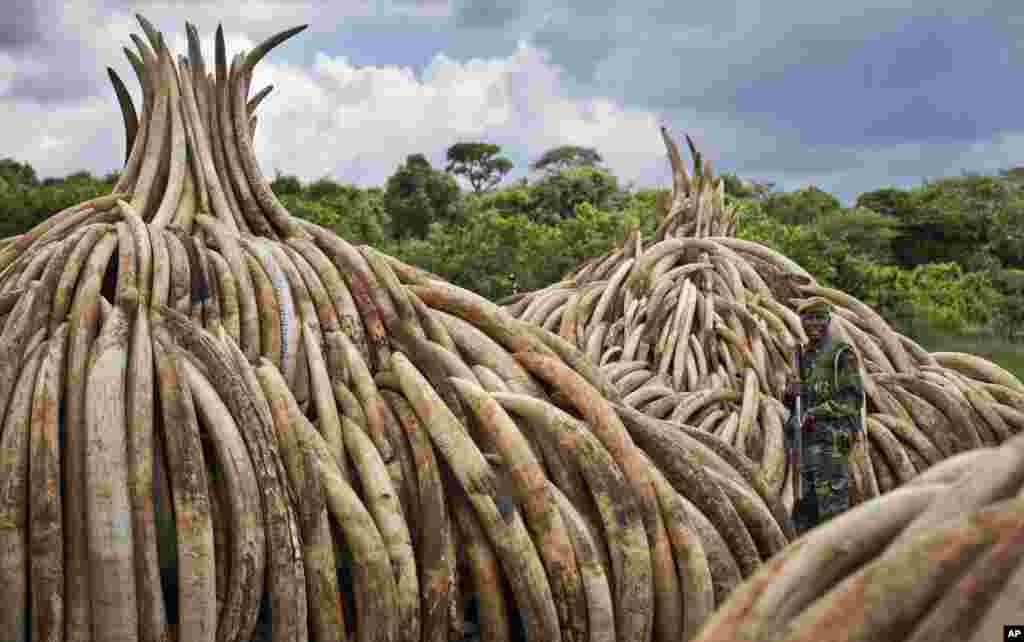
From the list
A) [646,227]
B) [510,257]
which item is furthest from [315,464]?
[646,227]

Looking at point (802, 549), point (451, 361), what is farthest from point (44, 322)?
point (802, 549)

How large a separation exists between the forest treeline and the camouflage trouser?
18.9ft

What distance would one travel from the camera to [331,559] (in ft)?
14.1

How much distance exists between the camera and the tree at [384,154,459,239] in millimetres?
35781

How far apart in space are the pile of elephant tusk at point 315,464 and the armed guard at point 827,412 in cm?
107

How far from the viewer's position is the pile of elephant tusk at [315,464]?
4.02 metres

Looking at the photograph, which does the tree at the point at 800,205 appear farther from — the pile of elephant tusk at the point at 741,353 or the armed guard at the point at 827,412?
the armed guard at the point at 827,412

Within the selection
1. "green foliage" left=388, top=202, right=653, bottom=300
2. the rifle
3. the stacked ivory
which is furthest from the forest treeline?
the stacked ivory

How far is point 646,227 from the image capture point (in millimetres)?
24359

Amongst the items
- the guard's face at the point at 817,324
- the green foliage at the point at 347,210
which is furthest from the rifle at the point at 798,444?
the green foliage at the point at 347,210

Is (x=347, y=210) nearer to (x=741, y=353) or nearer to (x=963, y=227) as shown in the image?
(x=963, y=227)

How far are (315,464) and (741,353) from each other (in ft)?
17.0

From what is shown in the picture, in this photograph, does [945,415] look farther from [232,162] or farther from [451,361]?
[232,162]

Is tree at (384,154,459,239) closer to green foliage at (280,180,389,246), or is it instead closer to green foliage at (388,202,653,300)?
green foliage at (280,180,389,246)
